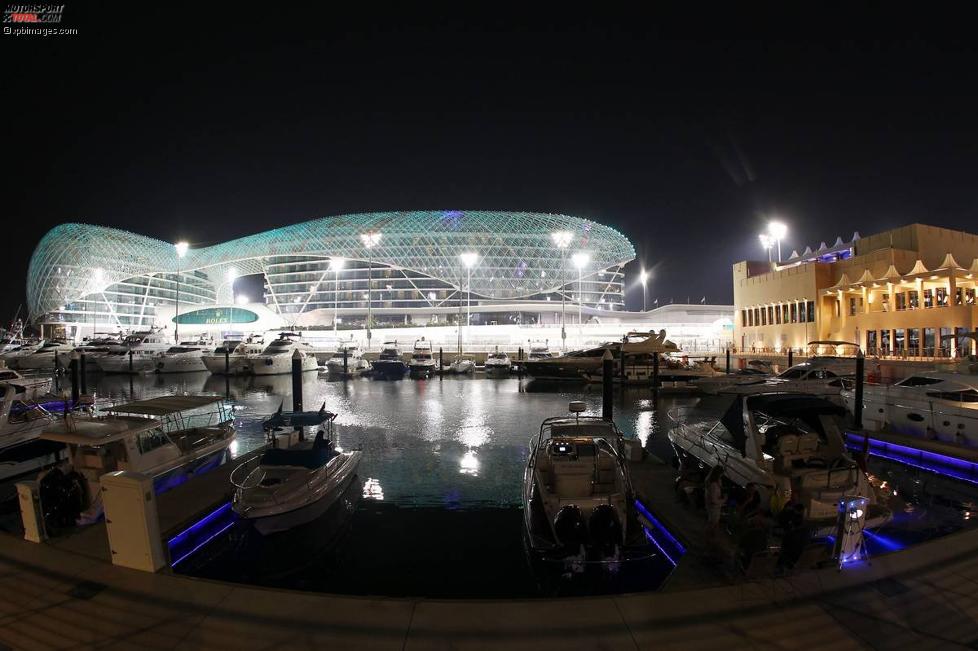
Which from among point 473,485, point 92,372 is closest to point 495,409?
point 473,485

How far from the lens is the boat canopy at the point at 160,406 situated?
1230 centimetres

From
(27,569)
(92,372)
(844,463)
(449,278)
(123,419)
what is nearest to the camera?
(27,569)

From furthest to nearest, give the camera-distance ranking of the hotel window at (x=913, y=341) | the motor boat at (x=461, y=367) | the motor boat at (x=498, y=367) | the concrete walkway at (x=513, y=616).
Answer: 1. the motor boat at (x=461, y=367)
2. the motor boat at (x=498, y=367)
3. the hotel window at (x=913, y=341)
4. the concrete walkway at (x=513, y=616)

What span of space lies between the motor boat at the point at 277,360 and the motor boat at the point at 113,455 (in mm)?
30137

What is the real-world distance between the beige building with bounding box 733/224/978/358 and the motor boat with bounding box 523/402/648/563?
3400 centimetres

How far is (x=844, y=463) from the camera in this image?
30.6 ft

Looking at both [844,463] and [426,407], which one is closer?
[844,463]

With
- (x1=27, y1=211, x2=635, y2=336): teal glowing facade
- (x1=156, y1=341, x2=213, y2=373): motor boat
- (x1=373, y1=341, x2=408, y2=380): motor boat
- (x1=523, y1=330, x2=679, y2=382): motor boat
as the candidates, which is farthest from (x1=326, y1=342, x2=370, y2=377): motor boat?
(x1=27, y1=211, x2=635, y2=336): teal glowing facade

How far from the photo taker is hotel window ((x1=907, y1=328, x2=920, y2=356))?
35981 millimetres

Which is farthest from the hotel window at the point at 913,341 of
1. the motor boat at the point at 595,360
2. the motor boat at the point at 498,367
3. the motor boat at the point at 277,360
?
the motor boat at the point at 277,360

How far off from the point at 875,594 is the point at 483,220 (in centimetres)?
9489

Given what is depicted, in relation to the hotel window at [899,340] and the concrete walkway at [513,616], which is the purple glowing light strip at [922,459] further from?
the hotel window at [899,340]

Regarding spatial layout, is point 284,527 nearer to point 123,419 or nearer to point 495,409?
point 123,419

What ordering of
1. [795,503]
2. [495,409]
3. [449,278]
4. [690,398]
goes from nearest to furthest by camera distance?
[795,503] → [495,409] → [690,398] → [449,278]
